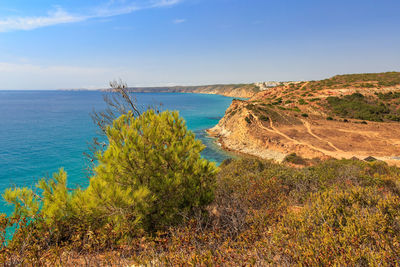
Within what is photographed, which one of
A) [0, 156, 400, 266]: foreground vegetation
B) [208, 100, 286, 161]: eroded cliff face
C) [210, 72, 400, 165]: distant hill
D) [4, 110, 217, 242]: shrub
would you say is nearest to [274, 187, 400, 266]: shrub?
[0, 156, 400, 266]: foreground vegetation

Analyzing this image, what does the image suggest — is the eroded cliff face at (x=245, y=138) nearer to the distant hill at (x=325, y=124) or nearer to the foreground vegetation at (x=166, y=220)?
the distant hill at (x=325, y=124)

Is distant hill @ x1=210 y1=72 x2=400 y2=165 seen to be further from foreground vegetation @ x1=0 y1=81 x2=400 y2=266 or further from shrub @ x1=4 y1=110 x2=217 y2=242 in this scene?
shrub @ x1=4 y1=110 x2=217 y2=242

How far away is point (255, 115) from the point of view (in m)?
40.7

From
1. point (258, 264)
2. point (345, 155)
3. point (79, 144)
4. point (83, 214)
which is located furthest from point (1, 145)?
point (345, 155)

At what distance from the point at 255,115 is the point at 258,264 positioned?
127 feet

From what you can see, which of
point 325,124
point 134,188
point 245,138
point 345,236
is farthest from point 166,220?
point 325,124

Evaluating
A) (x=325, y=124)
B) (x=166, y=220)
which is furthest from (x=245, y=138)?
(x=166, y=220)

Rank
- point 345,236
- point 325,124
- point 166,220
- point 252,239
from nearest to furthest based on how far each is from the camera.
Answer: point 345,236 < point 252,239 < point 166,220 < point 325,124

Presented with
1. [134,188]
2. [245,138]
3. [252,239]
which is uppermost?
[134,188]

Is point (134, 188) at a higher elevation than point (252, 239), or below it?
higher

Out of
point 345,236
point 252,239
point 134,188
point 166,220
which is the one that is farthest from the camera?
point 166,220

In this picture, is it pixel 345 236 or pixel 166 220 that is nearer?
pixel 345 236

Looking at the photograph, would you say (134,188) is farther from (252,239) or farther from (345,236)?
(345,236)

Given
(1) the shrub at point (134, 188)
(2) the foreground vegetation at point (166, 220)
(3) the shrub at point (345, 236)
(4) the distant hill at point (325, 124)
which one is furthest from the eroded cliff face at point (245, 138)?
(1) the shrub at point (134, 188)
